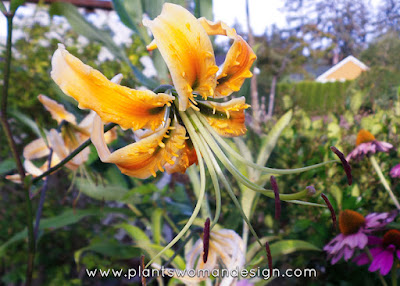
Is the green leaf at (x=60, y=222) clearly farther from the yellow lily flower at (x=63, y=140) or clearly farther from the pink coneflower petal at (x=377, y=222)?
the pink coneflower petal at (x=377, y=222)

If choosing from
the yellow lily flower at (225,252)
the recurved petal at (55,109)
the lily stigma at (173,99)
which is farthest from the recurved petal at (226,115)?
the recurved petal at (55,109)

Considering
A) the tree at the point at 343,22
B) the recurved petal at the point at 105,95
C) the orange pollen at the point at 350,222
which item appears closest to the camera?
the recurved petal at the point at 105,95

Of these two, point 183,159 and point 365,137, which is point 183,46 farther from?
point 365,137

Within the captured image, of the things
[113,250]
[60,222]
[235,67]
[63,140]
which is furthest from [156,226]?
[235,67]

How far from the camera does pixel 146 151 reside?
0.39 m

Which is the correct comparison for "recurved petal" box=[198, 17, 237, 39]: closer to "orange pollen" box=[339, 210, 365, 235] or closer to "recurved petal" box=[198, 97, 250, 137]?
"recurved petal" box=[198, 97, 250, 137]

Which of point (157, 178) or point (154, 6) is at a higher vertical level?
point (154, 6)

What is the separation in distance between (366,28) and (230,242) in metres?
1.76

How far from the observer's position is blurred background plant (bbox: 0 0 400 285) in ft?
2.64

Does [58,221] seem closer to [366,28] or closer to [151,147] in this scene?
[151,147]

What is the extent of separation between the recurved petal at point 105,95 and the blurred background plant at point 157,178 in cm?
29

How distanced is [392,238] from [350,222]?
8 cm

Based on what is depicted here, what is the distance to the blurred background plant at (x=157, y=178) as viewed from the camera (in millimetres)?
803

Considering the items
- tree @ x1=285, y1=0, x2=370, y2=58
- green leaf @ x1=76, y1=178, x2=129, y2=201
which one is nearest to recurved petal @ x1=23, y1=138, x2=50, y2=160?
green leaf @ x1=76, y1=178, x2=129, y2=201
